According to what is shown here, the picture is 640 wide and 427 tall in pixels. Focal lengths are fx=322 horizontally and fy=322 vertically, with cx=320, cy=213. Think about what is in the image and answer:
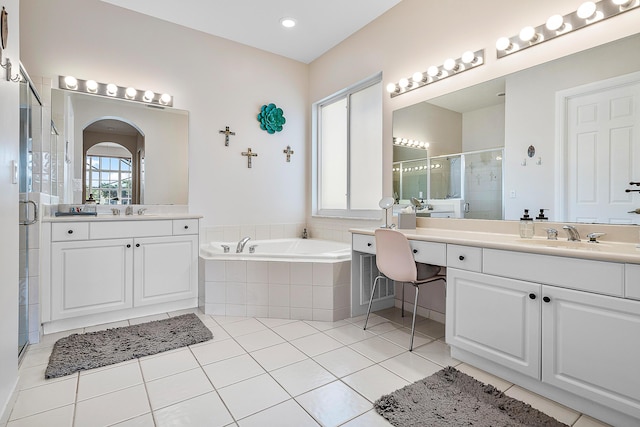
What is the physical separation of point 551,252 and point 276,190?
2.91 metres

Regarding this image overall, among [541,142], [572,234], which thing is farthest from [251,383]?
[541,142]

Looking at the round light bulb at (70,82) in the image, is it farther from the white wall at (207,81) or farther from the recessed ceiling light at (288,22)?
the recessed ceiling light at (288,22)

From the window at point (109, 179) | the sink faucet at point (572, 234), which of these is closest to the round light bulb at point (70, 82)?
the window at point (109, 179)

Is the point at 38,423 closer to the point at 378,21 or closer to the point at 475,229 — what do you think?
the point at 475,229

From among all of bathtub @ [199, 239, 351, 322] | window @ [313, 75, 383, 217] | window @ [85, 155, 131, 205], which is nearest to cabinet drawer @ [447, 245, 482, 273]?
bathtub @ [199, 239, 351, 322]

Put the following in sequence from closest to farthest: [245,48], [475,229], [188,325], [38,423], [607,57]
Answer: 1. [38,423]
2. [607,57]
3. [475,229]
4. [188,325]
5. [245,48]

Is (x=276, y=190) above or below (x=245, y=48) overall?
below

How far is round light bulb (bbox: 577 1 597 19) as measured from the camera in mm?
1746

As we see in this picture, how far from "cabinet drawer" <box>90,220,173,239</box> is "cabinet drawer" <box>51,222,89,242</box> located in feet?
0.15

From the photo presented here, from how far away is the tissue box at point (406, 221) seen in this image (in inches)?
105

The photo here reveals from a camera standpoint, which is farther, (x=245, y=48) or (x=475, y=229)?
(x=245, y=48)

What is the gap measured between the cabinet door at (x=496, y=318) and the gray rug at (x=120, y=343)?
5.50ft

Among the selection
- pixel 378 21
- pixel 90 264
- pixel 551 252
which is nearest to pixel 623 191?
pixel 551 252

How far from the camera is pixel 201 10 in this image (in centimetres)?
295
